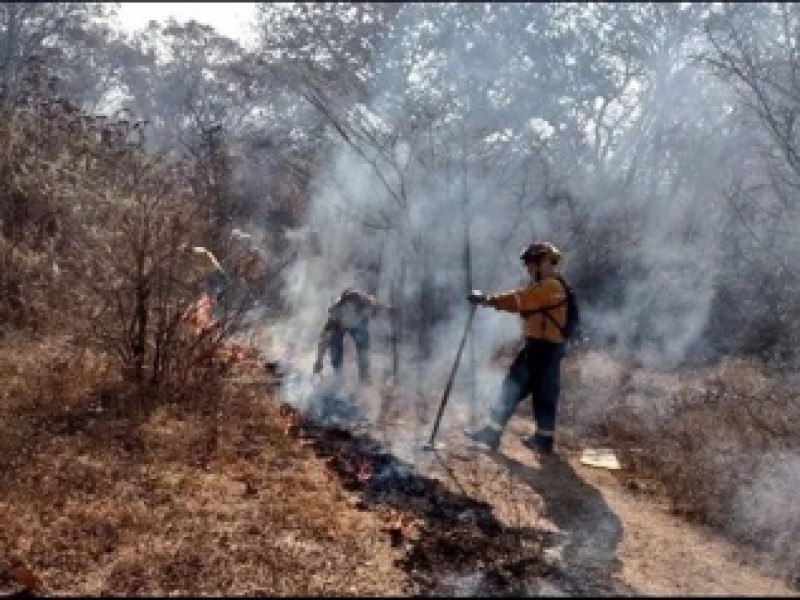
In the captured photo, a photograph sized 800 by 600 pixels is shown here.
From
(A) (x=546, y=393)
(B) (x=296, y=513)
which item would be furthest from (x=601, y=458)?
(B) (x=296, y=513)

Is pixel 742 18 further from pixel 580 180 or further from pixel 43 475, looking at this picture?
pixel 43 475

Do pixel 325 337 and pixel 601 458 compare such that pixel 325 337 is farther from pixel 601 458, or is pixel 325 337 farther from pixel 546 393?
pixel 601 458

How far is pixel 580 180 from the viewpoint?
1373 cm

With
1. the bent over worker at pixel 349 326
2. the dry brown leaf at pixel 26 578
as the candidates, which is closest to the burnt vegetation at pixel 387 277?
the dry brown leaf at pixel 26 578

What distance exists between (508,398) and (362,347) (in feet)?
7.53

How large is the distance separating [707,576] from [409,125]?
8.01 m

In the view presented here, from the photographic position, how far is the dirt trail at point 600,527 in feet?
13.6

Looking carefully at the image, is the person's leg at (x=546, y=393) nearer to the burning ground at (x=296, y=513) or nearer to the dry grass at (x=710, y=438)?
the burning ground at (x=296, y=513)

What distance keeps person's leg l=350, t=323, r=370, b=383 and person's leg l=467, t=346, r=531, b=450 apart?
208 centimetres

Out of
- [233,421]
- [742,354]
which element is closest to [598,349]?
[742,354]

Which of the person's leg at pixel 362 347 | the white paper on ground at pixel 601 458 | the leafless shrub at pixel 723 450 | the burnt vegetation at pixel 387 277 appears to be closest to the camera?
the burnt vegetation at pixel 387 277

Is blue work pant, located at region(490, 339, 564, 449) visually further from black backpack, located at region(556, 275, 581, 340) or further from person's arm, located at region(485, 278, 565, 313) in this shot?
person's arm, located at region(485, 278, 565, 313)

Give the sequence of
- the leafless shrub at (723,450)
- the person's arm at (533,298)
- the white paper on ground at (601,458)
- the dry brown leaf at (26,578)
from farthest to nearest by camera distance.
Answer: the white paper on ground at (601,458) → the person's arm at (533,298) → the leafless shrub at (723,450) → the dry brown leaf at (26,578)

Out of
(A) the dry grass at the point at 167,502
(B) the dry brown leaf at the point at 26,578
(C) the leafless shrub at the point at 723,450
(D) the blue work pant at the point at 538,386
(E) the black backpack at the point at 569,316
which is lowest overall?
(B) the dry brown leaf at the point at 26,578
